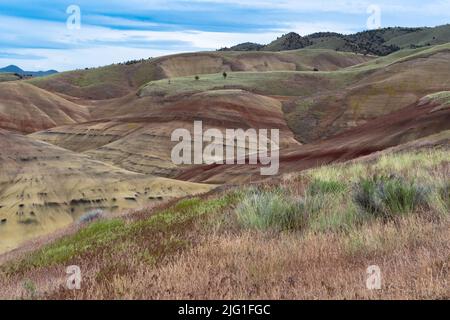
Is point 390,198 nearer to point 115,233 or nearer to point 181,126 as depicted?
point 115,233

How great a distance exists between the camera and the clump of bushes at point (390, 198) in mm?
9039

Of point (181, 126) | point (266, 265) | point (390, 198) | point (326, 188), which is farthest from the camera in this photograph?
point (181, 126)

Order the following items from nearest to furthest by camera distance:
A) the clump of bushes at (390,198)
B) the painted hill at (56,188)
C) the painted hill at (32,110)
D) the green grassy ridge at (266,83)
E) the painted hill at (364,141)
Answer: the clump of bushes at (390,198) < the painted hill at (364,141) < the painted hill at (56,188) < the painted hill at (32,110) < the green grassy ridge at (266,83)

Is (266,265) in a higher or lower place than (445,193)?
lower

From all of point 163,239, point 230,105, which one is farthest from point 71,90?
point 163,239

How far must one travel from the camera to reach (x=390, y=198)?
30.1 feet

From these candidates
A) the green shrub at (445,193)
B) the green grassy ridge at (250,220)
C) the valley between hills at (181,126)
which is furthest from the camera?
the valley between hills at (181,126)

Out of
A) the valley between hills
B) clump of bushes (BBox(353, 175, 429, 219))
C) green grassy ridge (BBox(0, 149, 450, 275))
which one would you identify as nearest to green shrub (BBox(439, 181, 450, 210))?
green grassy ridge (BBox(0, 149, 450, 275))

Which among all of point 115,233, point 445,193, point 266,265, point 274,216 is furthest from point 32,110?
point 266,265

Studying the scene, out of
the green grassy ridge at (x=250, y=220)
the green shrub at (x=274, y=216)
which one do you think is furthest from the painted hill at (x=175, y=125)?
the green shrub at (x=274, y=216)

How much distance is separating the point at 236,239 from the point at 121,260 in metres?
1.70

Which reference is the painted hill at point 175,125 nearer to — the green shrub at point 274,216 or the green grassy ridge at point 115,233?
the green grassy ridge at point 115,233

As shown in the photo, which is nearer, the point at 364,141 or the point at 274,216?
the point at 274,216

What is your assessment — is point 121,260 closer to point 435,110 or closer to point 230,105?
point 435,110
